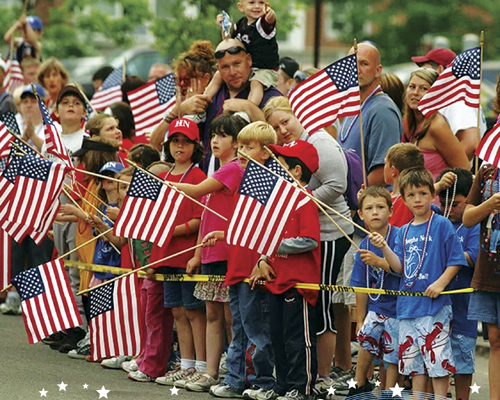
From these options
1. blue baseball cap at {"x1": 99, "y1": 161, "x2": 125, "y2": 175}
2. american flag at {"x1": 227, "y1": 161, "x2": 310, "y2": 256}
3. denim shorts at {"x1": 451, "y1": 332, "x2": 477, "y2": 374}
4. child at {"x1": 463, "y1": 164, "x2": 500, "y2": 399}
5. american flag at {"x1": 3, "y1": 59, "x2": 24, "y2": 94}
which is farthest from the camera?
american flag at {"x1": 3, "y1": 59, "x2": 24, "y2": 94}

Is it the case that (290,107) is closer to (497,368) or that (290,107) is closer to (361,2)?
(497,368)

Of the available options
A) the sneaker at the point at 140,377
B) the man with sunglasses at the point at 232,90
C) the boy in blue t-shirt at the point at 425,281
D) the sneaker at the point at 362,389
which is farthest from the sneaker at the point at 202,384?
the boy in blue t-shirt at the point at 425,281

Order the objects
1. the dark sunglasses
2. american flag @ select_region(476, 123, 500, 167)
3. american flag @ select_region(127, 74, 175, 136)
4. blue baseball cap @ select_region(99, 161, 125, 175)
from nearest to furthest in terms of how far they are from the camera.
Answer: american flag @ select_region(476, 123, 500, 167) < the dark sunglasses < blue baseball cap @ select_region(99, 161, 125, 175) < american flag @ select_region(127, 74, 175, 136)

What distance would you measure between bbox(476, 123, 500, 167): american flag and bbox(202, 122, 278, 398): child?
1794 mm

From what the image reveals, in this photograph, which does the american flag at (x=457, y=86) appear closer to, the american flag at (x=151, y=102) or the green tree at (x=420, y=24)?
the american flag at (x=151, y=102)

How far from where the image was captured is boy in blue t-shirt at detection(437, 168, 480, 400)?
8.45m

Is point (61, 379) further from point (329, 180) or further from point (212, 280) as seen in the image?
point (329, 180)

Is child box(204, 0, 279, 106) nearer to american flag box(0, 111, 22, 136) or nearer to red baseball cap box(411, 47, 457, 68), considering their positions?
red baseball cap box(411, 47, 457, 68)

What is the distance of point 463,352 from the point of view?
27.7ft

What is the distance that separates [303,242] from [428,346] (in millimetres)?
1287

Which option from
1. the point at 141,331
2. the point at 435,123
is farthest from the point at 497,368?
the point at 141,331

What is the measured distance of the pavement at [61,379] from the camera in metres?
9.25

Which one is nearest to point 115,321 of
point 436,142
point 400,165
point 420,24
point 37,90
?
point 400,165

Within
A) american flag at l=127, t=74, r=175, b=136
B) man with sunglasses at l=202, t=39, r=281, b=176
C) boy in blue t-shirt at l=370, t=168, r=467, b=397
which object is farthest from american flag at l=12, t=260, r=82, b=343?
american flag at l=127, t=74, r=175, b=136
